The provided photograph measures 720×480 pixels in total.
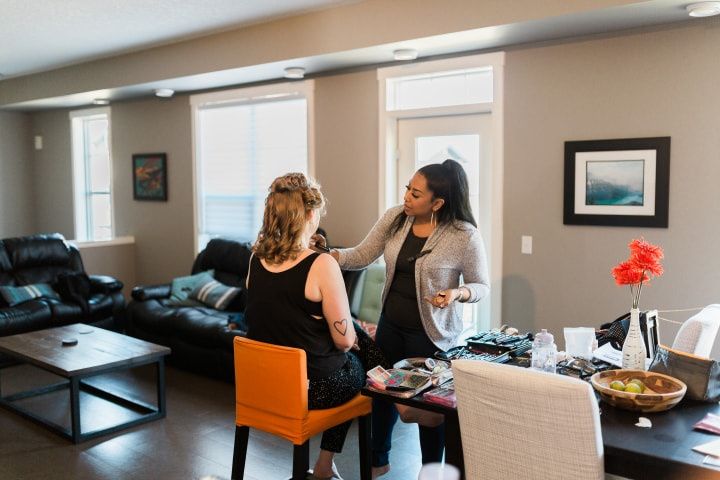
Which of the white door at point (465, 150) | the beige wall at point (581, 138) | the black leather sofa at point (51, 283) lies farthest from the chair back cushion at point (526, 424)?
the black leather sofa at point (51, 283)

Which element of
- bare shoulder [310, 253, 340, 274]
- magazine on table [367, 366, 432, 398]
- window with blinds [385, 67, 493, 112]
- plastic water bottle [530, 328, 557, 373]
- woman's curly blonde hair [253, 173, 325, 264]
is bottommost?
magazine on table [367, 366, 432, 398]

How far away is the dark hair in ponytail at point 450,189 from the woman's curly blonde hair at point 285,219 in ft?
2.10

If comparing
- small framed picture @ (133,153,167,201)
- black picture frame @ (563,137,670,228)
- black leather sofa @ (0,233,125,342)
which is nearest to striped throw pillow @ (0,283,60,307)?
black leather sofa @ (0,233,125,342)

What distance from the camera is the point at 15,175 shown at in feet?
28.2

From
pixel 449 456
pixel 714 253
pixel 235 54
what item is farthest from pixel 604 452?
pixel 235 54

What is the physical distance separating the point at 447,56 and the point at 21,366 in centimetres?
412

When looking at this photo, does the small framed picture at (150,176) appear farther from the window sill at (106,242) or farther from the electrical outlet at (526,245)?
the electrical outlet at (526,245)

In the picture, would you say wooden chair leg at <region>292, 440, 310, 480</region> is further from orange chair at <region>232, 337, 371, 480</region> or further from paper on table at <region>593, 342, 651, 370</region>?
paper on table at <region>593, 342, 651, 370</region>

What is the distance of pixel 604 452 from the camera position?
187 cm

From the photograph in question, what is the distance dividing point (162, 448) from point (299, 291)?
187cm

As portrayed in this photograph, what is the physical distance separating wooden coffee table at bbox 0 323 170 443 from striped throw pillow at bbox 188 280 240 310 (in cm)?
100

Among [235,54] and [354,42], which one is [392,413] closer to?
→ [354,42]

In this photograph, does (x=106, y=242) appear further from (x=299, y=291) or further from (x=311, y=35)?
(x=299, y=291)

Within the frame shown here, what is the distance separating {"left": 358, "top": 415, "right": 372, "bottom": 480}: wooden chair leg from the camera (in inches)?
109
